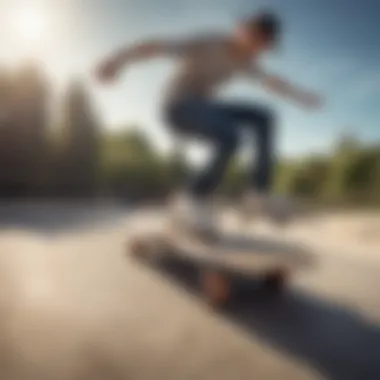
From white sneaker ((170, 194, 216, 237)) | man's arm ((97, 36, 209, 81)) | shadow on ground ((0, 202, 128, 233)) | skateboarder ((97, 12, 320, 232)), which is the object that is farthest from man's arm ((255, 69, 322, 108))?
shadow on ground ((0, 202, 128, 233))

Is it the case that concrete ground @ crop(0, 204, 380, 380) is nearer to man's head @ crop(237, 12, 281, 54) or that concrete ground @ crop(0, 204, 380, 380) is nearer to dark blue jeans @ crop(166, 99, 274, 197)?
dark blue jeans @ crop(166, 99, 274, 197)

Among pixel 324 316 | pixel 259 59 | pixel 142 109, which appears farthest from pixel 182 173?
pixel 324 316

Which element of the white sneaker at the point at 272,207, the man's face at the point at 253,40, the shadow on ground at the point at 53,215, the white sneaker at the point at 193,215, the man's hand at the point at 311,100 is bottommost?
the shadow on ground at the point at 53,215

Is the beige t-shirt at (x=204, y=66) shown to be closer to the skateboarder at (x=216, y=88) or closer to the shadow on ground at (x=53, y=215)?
the skateboarder at (x=216, y=88)

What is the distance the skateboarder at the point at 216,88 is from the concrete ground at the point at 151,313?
132 mm

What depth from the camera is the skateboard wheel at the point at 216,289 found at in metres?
0.88

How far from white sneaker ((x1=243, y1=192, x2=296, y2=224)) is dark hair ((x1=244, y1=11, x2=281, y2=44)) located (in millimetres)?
284

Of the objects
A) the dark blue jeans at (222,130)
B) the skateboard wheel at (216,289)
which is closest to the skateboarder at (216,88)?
the dark blue jeans at (222,130)

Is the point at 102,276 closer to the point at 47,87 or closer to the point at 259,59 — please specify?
the point at 47,87

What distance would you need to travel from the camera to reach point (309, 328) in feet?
2.79

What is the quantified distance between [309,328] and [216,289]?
17cm

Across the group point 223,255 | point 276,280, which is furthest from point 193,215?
point 276,280

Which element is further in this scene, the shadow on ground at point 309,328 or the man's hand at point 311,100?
the man's hand at point 311,100

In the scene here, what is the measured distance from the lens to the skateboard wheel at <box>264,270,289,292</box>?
2.90 feet
